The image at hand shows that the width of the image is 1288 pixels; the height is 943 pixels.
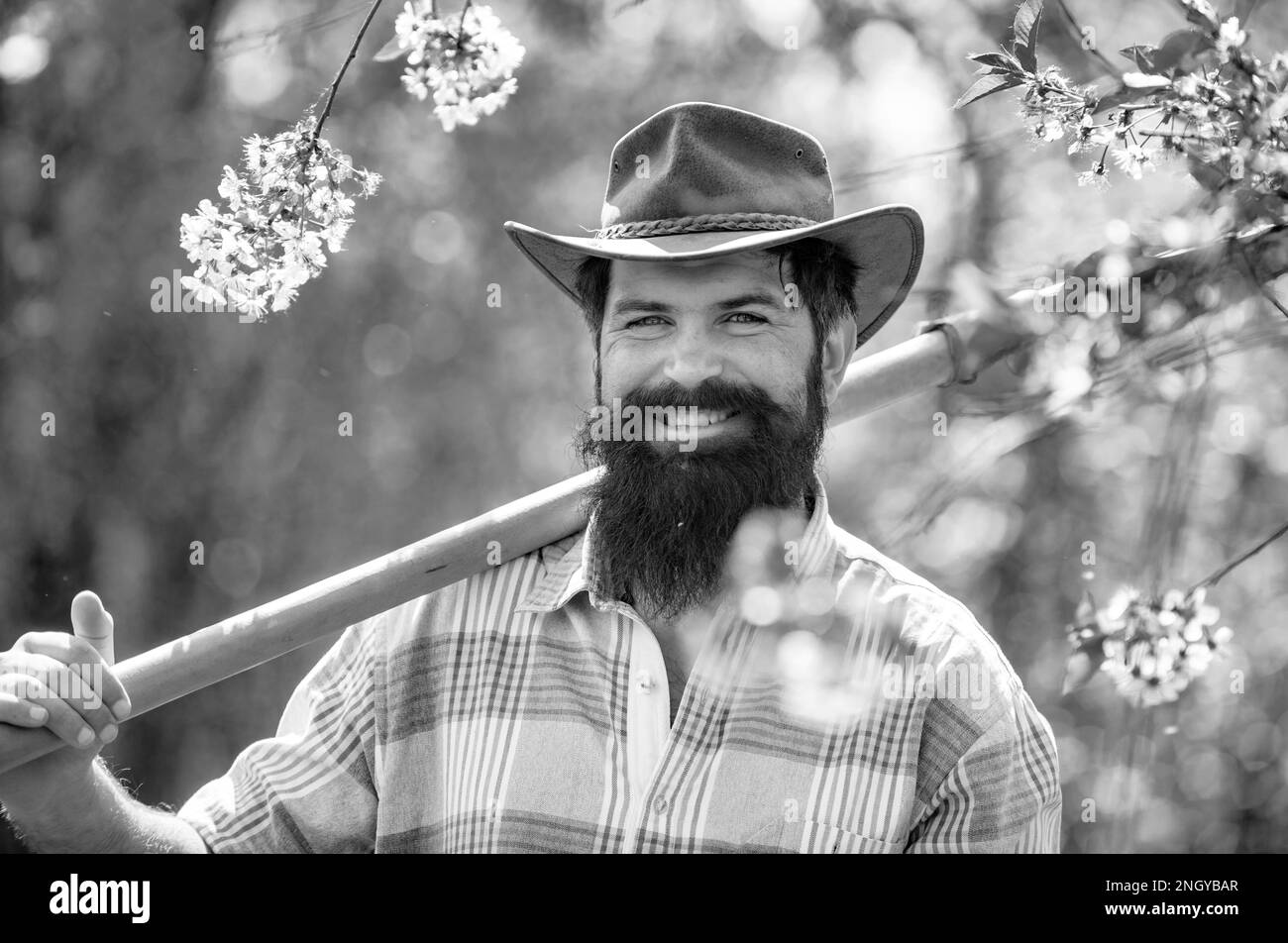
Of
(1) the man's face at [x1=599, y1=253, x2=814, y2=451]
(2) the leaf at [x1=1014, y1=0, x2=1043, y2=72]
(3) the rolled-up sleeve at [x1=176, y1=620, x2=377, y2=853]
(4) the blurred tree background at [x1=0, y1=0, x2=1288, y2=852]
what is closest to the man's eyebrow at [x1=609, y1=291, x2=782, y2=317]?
(1) the man's face at [x1=599, y1=253, x2=814, y2=451]

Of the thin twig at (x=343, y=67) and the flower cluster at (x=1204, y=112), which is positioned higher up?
the thin twig at (x=343, y=67)

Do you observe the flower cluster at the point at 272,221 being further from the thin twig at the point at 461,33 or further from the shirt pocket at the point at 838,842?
the shirt pocket at the point at 838,842

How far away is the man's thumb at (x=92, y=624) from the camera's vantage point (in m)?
2.06

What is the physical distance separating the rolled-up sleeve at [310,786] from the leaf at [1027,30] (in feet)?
5.32

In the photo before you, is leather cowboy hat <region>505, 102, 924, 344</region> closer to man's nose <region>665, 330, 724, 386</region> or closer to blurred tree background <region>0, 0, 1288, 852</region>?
man's nose <region>665, 330, 724, 386</region>

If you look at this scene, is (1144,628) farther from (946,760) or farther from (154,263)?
(154,263)

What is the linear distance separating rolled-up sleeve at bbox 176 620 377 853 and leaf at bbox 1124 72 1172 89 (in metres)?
1.73

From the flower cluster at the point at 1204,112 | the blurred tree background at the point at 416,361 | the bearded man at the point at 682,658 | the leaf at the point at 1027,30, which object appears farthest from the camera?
the blurred tree background at the point at 416,361

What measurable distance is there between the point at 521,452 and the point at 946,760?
6.19 metres

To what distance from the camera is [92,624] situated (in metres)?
2.07

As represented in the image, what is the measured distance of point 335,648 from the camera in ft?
8.57

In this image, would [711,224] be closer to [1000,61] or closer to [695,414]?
Answer: [695,414]

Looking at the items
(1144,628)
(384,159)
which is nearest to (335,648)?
(1144,628)

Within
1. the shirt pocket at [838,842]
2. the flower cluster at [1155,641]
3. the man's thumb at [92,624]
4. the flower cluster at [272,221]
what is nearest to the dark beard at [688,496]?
the shirt pocket at [838,842]
